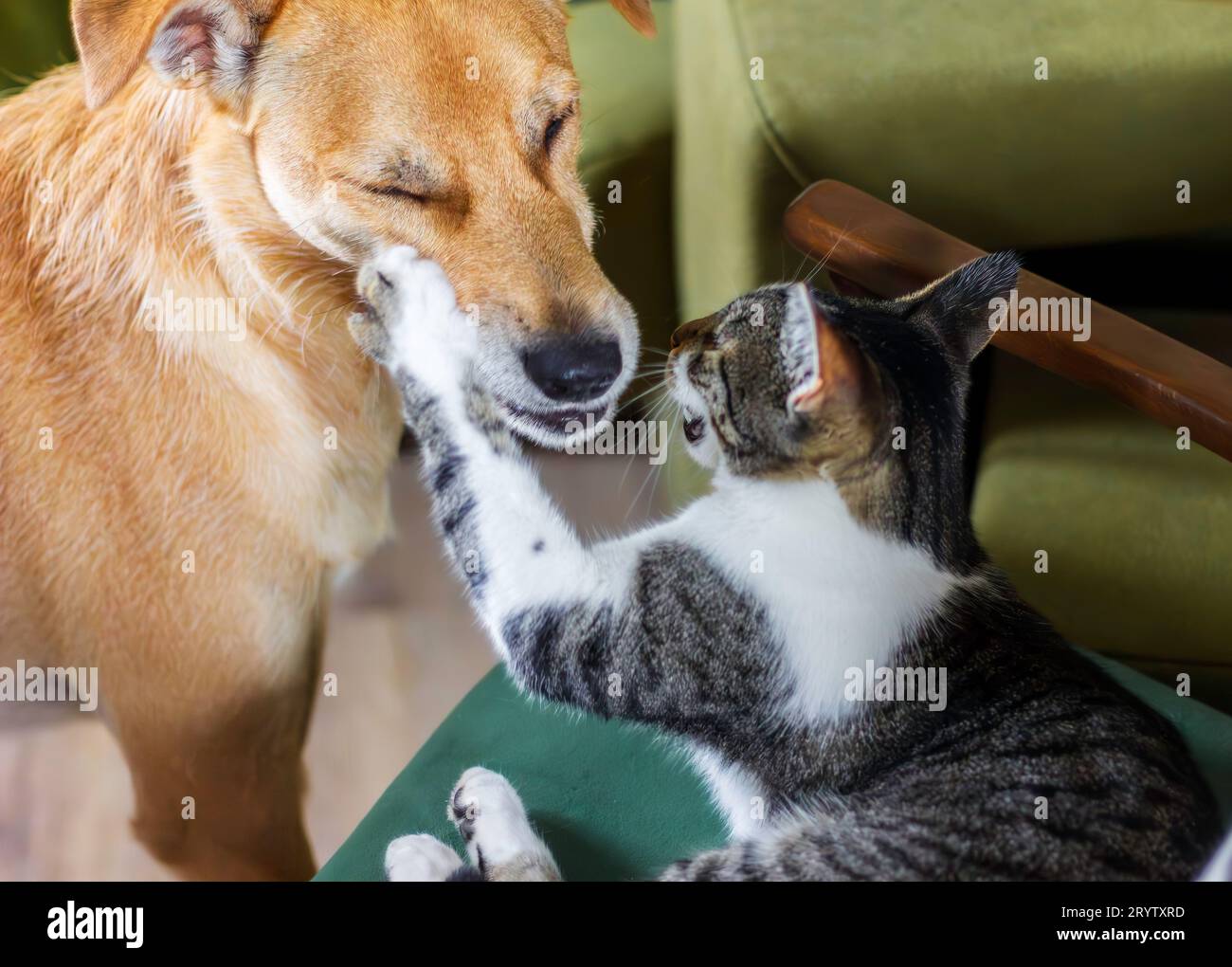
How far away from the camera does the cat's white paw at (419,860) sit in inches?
39.8

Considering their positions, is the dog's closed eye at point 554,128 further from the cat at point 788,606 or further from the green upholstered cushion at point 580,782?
the green upholstered cushion at point 580,782

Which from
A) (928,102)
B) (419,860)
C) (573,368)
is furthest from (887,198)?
(419,860)

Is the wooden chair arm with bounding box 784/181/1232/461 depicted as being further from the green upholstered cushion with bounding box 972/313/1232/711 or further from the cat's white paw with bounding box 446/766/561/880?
the cat's white paw with bounding box 446/766/561/880

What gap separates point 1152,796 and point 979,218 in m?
0.65

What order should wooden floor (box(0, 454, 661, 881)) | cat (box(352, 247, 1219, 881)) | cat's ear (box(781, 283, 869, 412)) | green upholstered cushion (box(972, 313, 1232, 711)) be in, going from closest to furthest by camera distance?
cat's ear (box(781, 283, 869, 412))
cat (box(352, 247, 1219, 881))
wooden floor (box(0, 454, 661, 881))
green upholstered cushion (box(972, 313, 1232, 711))

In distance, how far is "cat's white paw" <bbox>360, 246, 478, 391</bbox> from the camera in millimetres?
955

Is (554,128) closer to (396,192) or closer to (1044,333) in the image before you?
(396,192)

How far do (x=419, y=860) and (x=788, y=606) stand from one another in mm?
414

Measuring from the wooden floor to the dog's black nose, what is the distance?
17 cm

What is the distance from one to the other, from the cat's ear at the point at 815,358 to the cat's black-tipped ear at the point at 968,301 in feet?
0.56

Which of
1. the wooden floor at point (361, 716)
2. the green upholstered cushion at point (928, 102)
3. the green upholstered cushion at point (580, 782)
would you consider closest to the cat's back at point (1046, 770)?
the green upholstered cushion at point (580, 782)

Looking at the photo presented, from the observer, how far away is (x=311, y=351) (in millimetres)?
1068

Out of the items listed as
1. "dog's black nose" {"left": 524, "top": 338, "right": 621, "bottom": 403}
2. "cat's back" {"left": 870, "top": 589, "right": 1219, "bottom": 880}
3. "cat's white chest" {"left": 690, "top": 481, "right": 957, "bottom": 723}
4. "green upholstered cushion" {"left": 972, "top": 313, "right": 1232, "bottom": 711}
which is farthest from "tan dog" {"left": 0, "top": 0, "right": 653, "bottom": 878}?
"green upholstered cushion" {"left": 972, "top": 313, "right": 1232, "bottom": 711}

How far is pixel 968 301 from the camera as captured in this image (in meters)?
1.05
